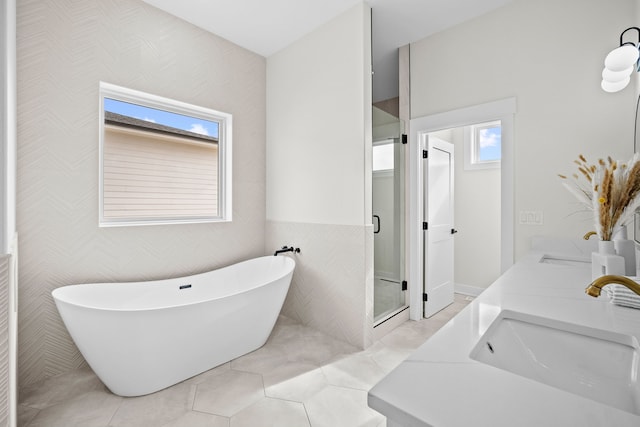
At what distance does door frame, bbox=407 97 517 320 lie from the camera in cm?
230

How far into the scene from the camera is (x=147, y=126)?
2.53 m

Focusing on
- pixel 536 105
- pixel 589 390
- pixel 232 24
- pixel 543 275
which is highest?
pixel 232 24

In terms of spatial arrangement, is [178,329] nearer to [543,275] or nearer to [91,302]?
[91,302]

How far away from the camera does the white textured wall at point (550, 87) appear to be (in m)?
1.91

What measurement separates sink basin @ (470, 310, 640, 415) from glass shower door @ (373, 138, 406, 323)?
211cm

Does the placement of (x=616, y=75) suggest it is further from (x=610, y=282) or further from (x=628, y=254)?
(x=610, y=282)

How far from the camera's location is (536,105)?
2178mm

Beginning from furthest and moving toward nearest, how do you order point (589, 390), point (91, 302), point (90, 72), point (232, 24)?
point (232, 24)
point (90, 72)
point (91, 302)
point (589, 390)

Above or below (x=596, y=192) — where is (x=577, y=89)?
above

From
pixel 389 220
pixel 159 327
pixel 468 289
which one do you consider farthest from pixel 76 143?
pixel 468 289

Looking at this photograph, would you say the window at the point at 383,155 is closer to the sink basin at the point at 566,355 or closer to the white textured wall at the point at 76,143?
Result: the white textured wall at the point at 76,143

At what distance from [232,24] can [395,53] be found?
169cm

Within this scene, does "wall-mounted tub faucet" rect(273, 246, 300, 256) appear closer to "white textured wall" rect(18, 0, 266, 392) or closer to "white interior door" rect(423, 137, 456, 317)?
"white textured wall" rect(18, 0, 266, 392)

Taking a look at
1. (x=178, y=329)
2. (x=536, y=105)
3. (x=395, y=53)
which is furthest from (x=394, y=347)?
(x=395, y=53)
